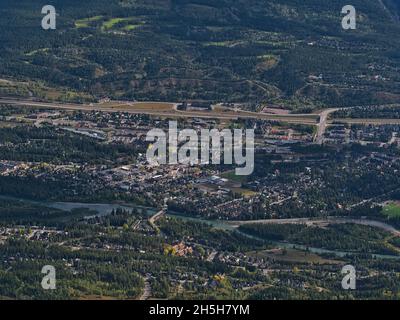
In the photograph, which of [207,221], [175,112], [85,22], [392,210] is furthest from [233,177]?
[85,22]

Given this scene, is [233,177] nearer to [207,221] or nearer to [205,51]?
[207,221]

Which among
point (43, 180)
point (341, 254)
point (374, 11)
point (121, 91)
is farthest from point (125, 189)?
point (374, 11)

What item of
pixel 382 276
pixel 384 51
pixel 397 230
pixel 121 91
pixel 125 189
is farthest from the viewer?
pixel 384 51

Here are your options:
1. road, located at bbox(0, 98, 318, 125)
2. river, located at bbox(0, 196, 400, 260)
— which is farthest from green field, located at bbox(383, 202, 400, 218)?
road, located at bbox(0, 98, 318, 125)
